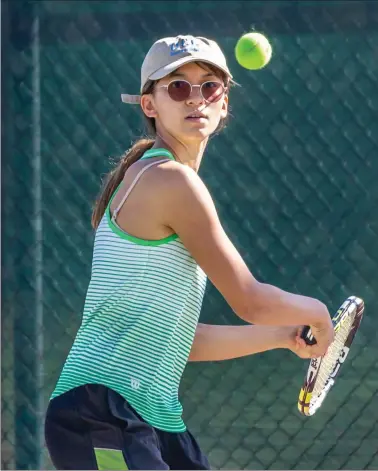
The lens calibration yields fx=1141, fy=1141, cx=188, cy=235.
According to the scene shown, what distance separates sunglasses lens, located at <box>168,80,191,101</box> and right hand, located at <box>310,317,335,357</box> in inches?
24.0

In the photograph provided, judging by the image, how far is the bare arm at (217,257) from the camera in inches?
95.7

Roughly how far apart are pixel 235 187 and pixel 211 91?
148 centimetres

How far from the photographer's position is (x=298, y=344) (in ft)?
8.70

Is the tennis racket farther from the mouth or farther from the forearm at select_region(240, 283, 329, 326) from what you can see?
the mouth

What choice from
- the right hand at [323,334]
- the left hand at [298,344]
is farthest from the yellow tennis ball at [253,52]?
the right hand at [323,334]

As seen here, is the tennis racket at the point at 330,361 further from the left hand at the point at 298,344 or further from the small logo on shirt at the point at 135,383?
the small logo on shirt at the point at 135,383

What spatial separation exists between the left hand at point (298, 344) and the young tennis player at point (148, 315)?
4cm

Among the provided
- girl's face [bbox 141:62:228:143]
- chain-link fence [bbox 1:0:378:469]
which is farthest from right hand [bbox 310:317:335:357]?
chain-link fence [bbox 1:0:378:469]

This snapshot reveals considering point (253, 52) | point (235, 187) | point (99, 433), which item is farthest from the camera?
point (235, 187)

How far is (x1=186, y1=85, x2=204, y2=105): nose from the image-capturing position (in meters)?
2.65

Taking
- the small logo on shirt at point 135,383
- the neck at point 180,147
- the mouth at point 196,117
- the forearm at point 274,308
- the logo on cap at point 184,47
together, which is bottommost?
the small logo on shirt at point 135,383

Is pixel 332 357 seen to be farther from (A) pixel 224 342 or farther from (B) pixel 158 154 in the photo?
(B) pixel 158 154

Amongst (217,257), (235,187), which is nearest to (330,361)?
(217,257)

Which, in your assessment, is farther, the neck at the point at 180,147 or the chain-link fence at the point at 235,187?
the chain-link fence at the point at 235,187
